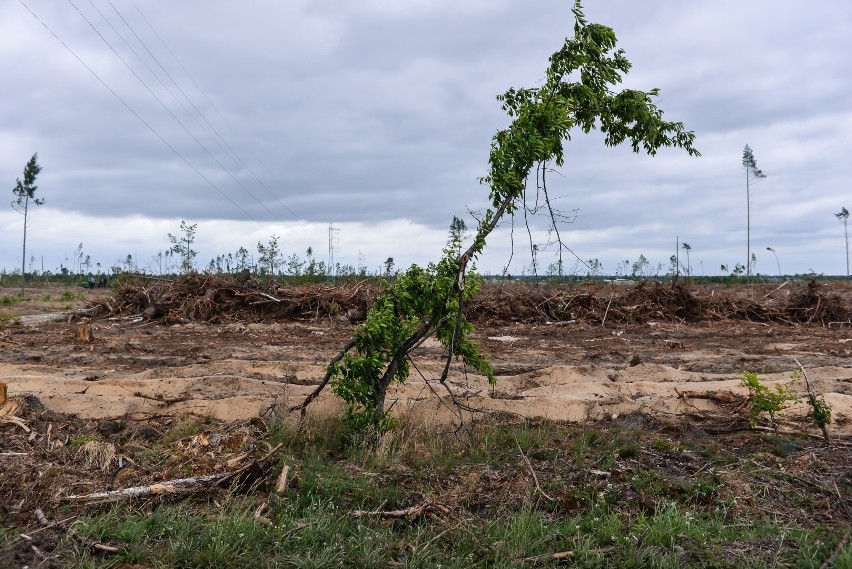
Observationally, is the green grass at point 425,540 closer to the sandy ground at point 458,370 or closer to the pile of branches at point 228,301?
the sandy ground at point 458,370

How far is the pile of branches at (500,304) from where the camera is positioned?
17116mm

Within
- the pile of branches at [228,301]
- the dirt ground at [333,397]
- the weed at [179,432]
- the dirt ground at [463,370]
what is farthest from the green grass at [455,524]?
the pile of branches at [228,301]

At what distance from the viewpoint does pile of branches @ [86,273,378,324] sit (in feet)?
57.0

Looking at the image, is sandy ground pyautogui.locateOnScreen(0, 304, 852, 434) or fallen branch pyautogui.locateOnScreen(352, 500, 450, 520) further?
sandy ground pyautogui.locateOnScreen(0, 304, 852, 434)

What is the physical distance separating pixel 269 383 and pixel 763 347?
8.54 meters

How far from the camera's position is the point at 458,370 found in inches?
404

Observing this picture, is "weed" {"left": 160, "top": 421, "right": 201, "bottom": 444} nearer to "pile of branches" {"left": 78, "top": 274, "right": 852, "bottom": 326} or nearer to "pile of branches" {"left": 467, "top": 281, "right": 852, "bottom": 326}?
"pile of branches" {"left": 78, "top": 274, "right": 852, "bottom": 326}

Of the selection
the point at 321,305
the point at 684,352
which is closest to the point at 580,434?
the point at 684,352

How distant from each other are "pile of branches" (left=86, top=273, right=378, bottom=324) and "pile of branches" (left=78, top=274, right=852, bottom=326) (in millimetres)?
24

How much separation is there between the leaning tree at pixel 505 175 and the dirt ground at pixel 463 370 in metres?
1.08

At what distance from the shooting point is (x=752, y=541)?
4.53m

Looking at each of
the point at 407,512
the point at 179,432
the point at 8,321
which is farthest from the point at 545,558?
the point at 8,321

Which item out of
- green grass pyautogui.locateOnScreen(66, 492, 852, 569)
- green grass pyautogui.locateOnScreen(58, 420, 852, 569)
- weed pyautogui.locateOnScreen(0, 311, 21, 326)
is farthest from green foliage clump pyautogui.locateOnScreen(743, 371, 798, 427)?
weed pyautogui.locateOnScreen(0, 311, 21, 326)

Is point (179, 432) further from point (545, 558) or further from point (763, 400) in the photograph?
point (763, 400)
